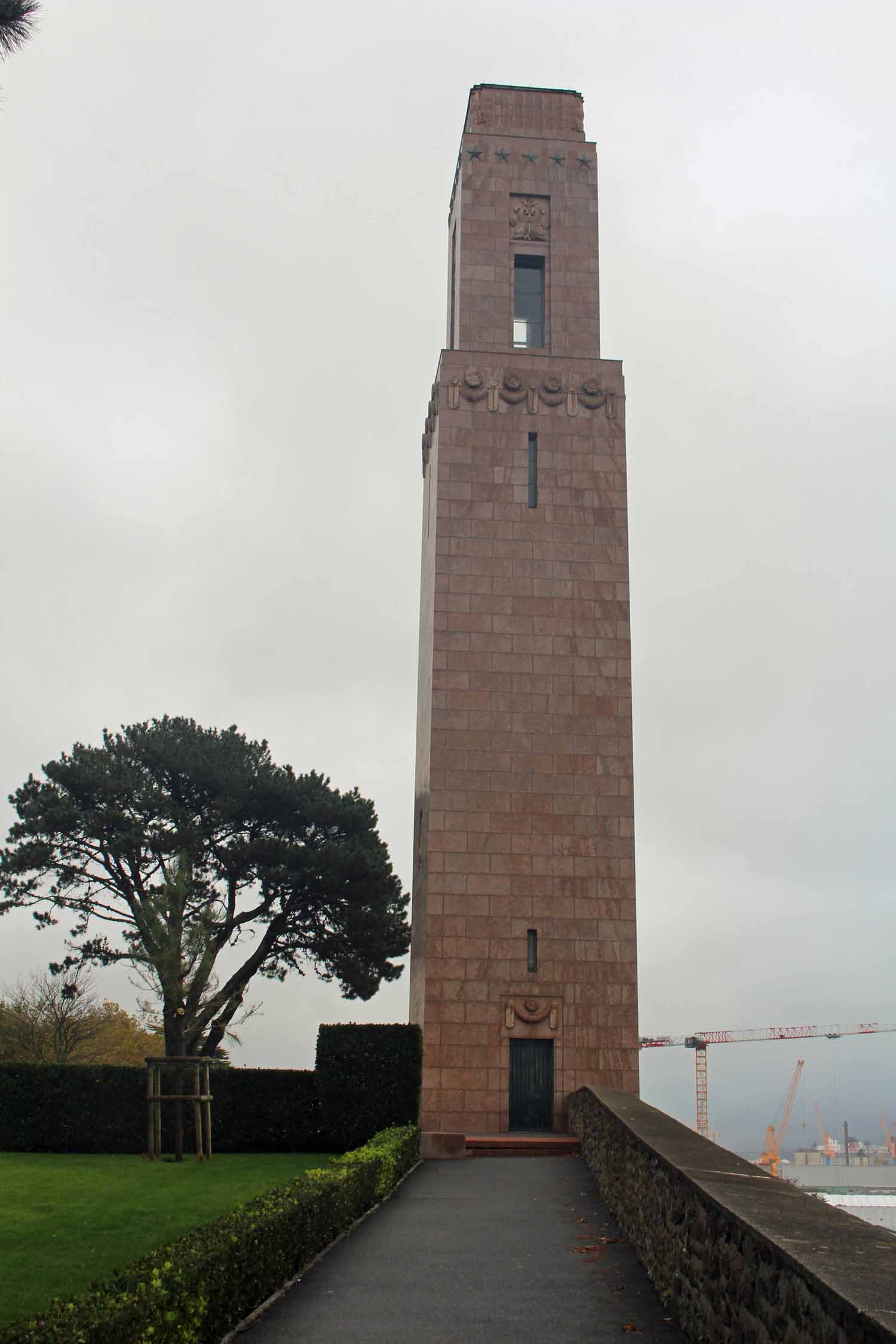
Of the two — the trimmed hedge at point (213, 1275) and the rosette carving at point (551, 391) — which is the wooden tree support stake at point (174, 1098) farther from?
the rosette carving at point (551, 391)

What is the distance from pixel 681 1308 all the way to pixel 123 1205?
→ 6802 mm

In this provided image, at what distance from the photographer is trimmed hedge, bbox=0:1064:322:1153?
59.0ft

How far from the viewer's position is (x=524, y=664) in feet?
73.3

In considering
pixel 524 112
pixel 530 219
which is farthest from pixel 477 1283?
pixel 524 112

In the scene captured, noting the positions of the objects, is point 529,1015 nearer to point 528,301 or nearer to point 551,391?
point 551,391

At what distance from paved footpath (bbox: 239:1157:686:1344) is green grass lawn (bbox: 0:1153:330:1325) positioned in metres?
1.35

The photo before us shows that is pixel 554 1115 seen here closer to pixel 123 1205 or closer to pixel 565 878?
pixel 565 878

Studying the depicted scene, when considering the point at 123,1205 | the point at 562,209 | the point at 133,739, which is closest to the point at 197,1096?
the point at 123,1205

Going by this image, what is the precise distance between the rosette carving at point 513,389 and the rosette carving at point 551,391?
362 mm

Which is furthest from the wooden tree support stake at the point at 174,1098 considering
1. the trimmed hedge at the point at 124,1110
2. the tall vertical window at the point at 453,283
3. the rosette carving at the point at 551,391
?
the tall vertical window at the point at 453,283

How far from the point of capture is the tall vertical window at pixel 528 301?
25281 millimetres

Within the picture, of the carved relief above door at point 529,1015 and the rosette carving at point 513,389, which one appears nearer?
the carved relief above door at point 529,1015

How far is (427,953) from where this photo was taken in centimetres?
2088

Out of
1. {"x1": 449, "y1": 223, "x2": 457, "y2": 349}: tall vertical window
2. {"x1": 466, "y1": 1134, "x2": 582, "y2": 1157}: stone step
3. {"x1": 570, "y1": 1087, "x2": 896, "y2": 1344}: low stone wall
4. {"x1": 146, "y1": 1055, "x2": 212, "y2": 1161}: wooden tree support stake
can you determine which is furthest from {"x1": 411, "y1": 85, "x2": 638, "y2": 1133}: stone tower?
{"x1": 570, "y1": 1087, "x2": 896, "y2": 1344}: low stone wall
